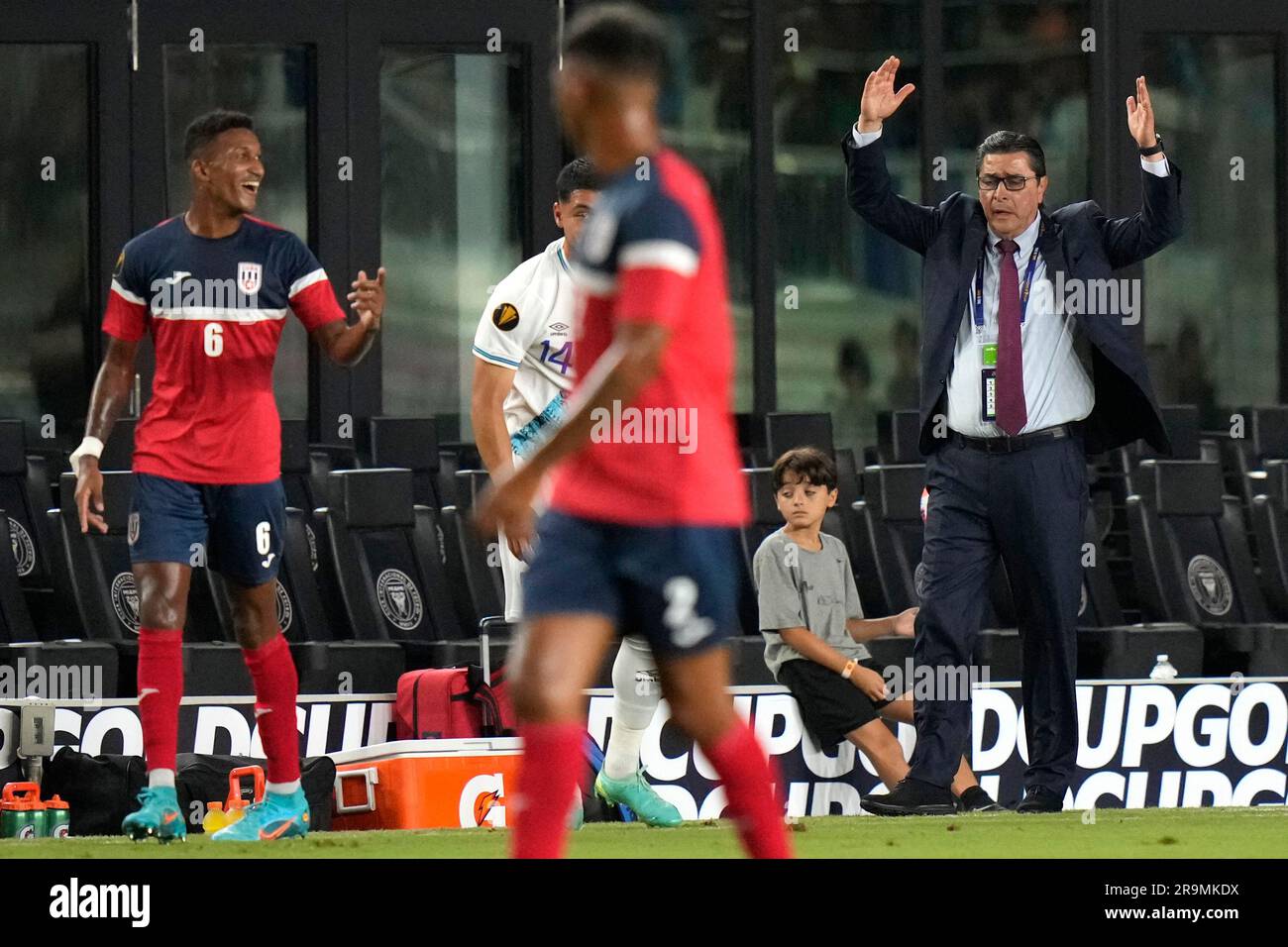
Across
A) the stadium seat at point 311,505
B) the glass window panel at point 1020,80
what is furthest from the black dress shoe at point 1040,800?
the glass window panel at point 1020,80

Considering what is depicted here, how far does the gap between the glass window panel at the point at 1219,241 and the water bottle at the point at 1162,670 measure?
155 inches

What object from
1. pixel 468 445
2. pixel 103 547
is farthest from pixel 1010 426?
pixel 468 445

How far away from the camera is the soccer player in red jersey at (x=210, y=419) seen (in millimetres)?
5188

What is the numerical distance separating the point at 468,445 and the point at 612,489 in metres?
8.03

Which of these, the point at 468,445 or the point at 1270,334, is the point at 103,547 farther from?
the point at 1270,334

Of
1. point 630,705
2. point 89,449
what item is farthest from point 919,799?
point 89,449

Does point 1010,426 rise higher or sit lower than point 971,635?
higher

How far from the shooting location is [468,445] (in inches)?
447

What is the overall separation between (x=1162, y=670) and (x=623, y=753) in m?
3.02

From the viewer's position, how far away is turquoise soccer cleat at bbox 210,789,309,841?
5.28 m

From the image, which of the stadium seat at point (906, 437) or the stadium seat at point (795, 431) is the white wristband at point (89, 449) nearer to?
the stadium seat at point (795, 431)

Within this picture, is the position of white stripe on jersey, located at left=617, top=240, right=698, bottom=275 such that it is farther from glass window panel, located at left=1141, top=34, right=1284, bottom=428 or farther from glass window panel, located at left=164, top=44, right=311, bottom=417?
glass window panel, located at left=1141, top=34, right=1284, bottom=428

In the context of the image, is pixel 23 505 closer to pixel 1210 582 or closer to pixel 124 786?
pixel 124 786

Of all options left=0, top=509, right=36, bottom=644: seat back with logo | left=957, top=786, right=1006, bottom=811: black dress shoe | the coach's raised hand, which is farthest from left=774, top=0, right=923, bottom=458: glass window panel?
the coach's raised hand
